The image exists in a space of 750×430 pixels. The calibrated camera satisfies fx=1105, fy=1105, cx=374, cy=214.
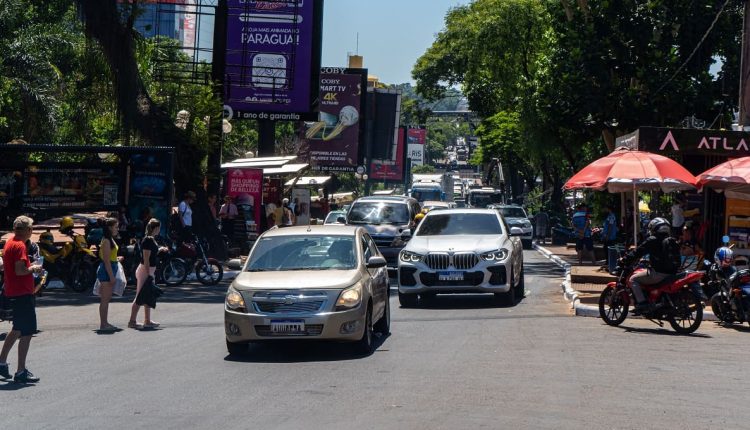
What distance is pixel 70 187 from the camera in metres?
26.3

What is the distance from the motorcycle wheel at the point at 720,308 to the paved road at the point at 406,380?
0.53 metres

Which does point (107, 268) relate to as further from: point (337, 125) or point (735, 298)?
point (337, 125)

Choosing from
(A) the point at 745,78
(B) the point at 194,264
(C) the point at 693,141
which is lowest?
(B) the point at 194,264

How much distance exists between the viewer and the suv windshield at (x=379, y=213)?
2897 centimetres

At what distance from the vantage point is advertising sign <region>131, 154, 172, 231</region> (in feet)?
87.1

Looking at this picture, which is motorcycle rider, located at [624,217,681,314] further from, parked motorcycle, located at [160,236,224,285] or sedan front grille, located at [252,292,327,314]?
parked motorcycle, located at [160,236,224,285]

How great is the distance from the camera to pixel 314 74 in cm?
3922

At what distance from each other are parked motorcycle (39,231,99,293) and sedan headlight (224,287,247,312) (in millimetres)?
10275

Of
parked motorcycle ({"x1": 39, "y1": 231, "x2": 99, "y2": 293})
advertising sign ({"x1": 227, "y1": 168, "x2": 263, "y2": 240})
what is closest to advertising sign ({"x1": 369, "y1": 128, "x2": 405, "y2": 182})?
advertising sign ({"x1": 227, "y1": 168, "x2": 263, "y2": 240})

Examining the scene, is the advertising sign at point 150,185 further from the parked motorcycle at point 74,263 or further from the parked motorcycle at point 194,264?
the parked motorcycle at point 74,263

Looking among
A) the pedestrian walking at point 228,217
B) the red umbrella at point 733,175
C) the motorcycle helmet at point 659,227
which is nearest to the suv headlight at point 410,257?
the motorcycle helmet at point 659,227

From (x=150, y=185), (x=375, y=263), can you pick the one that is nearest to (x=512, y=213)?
(x=150, y=185)

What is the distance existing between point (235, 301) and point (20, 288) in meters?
2.68

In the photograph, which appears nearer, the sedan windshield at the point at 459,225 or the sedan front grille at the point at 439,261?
the sedan front grille at the point at 439,261
